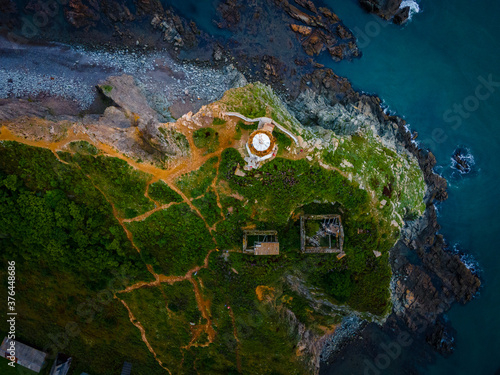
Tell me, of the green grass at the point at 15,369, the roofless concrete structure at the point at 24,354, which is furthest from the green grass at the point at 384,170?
the green grass at the point at 15,369

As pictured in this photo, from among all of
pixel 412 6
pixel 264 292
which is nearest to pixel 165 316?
pixel 264 292

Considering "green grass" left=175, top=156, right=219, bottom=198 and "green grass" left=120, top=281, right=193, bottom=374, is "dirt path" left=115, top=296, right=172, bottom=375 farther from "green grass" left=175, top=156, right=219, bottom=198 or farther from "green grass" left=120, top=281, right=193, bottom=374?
"green grass" left=175, top=156, right=219, bottom=198

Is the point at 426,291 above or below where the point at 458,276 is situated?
below

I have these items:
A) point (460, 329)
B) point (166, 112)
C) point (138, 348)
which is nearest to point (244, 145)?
point (166, 112)

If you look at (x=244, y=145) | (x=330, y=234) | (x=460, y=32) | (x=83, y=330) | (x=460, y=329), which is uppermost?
(x=460, y=32)

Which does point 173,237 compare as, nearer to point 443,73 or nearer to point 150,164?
point 150,164

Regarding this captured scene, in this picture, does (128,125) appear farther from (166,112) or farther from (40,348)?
(40,348)
